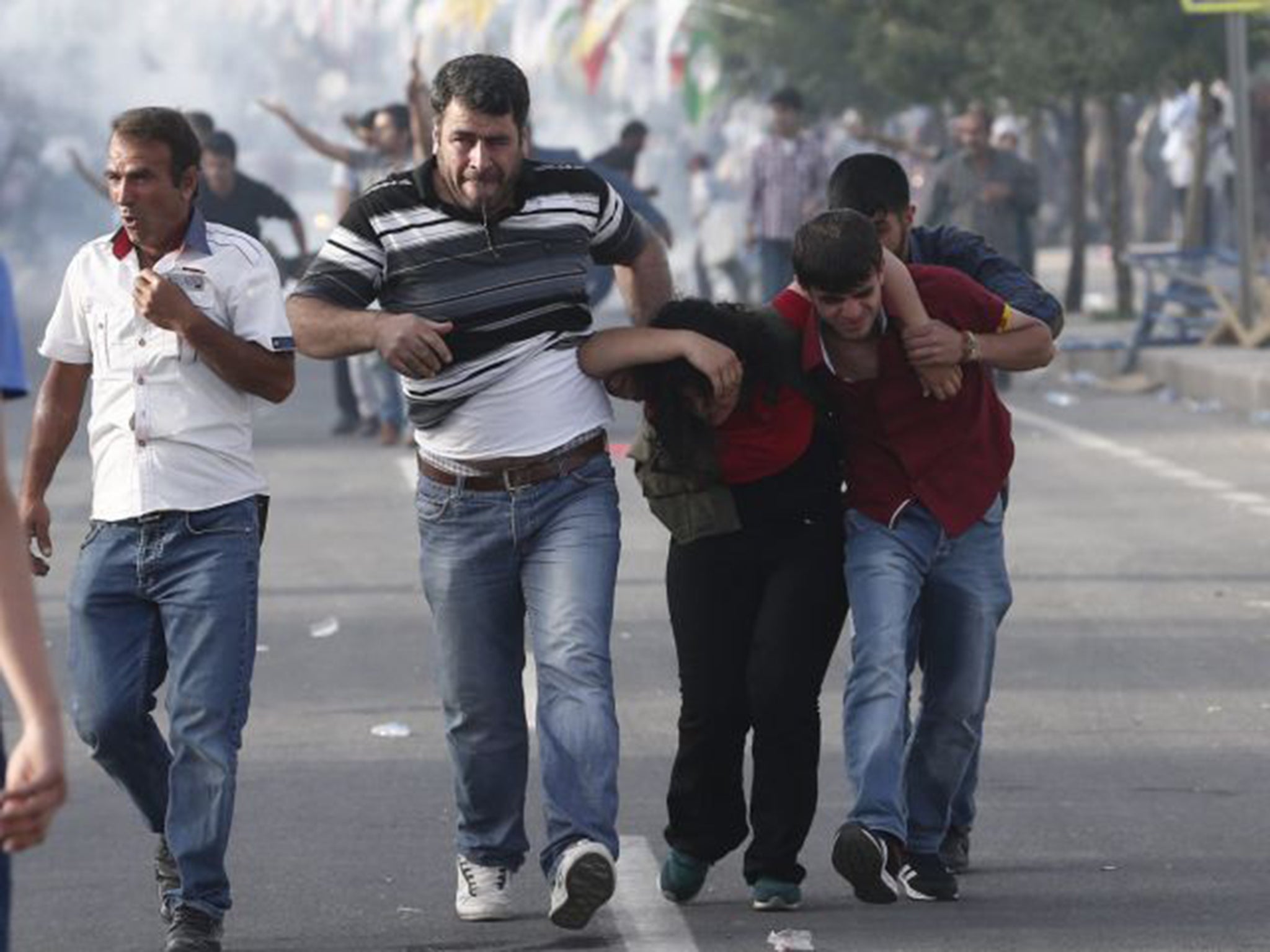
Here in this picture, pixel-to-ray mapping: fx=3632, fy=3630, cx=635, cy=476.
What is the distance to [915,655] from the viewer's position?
7.66 meters

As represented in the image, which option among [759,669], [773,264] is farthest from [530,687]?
[773,264]

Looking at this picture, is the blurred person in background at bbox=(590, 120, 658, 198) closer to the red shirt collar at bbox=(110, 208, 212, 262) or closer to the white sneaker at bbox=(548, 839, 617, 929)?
the red shirt collar at bbox=(110, 208, 212, 262)

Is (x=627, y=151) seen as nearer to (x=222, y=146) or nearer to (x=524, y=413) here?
(x=222, y=146)

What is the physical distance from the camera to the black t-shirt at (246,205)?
18.0 meters

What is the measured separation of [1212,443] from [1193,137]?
17944 mm

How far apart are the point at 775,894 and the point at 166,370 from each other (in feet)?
5.41

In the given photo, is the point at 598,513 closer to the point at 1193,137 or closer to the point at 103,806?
the point at 103,806

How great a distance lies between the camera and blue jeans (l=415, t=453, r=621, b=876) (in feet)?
23.8

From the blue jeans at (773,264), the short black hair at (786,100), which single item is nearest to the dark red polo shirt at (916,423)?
the blue jeans at (773,264)

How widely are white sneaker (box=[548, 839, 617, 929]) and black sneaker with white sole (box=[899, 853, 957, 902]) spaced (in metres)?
0.79

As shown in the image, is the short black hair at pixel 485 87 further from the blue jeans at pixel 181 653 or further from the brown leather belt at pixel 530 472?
the blue jeans at pixel 181 653

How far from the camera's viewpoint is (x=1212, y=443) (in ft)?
64.1

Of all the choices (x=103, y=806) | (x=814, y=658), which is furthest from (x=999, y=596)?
(x=103, y=806)

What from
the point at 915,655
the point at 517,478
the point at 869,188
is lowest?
the point at 915,655
